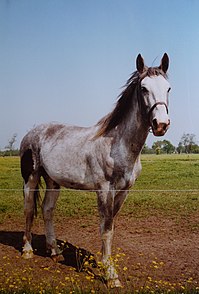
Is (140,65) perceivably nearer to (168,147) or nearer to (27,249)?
(168,147)

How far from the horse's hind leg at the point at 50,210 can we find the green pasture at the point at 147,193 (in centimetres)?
12

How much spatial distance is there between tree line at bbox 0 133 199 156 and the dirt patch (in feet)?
2.16

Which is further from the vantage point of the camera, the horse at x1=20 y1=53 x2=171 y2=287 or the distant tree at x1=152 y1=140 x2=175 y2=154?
the distant tree at x1=152 y1=140 x2=175 y2=154

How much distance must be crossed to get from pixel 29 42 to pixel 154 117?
132 centimetres

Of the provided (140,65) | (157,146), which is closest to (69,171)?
(157,146)

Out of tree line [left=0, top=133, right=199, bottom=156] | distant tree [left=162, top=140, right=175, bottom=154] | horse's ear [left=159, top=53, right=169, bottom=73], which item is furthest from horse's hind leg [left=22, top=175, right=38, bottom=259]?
horse's ear [left=159, top=53, right=169, bottom=73]

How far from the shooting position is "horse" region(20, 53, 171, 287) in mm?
2615

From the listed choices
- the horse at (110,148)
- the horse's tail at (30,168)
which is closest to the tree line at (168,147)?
the horse's tail at (30,168)

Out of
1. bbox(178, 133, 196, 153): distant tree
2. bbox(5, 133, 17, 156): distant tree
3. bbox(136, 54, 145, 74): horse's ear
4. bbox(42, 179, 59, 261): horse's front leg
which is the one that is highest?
bbox(136, 54, 145, 74): horse's ear

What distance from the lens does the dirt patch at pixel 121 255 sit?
111 inches

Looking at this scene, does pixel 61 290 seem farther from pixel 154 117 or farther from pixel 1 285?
pixel 154 117

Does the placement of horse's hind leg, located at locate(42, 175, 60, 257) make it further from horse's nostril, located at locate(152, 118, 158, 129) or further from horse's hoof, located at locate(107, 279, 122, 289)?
horse's nostril, located at locate(152, 118, 158, 129)

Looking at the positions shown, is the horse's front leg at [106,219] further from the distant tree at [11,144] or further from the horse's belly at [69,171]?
the distant tree at [11,144]

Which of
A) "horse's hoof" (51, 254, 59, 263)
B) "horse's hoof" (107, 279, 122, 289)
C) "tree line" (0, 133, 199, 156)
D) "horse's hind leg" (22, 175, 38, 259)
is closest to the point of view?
"horse's hoof" (107, 279, 122, 289)
